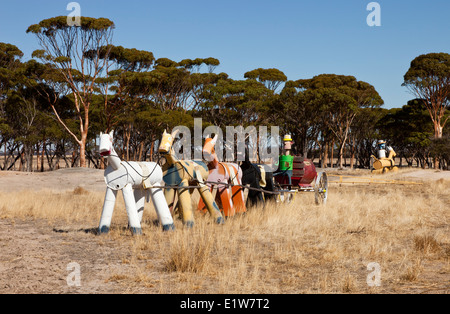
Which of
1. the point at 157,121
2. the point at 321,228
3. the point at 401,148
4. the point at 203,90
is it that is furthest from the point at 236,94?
the point at 321,228

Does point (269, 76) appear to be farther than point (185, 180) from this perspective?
Yes

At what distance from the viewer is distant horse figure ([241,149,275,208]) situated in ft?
35.7

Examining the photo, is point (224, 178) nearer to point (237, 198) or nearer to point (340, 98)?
point (237, 198)

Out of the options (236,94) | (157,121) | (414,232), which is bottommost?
(414,232)

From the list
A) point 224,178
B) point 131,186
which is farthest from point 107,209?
point 224,178

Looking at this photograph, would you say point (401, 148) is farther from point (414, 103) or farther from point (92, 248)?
point (92, 248)

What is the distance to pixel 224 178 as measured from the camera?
32.4 feet

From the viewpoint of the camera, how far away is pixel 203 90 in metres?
41.7

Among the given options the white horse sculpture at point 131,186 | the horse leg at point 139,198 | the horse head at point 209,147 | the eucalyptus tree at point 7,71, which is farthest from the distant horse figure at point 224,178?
the eucalyptus tree at point 7,71

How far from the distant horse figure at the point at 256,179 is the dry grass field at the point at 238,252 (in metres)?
0.42

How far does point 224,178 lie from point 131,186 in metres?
2.32

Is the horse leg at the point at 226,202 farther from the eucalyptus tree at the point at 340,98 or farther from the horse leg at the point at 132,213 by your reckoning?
the eucalyptus tree at the point at 340,98
